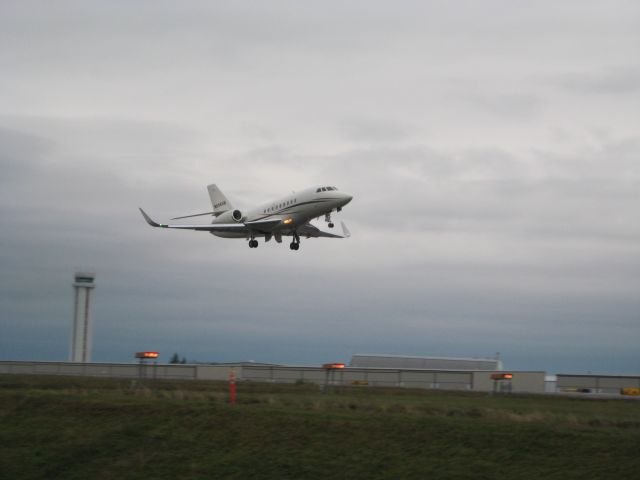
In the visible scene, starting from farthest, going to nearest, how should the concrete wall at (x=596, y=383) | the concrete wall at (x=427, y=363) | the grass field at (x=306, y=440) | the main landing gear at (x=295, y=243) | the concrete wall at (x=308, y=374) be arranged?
the concrete wall at (x=427, y=363)
the main landing gear at (x=295, y=243)
the concrete wall at (x=308, y=374)
the concrete wall at (x=596, y=383)
the grass field at (x=306, y=440)

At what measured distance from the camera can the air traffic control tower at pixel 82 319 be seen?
4264 inches

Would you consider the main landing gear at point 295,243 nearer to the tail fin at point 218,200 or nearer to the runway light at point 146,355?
the tail fin at point 218,200

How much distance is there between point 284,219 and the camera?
57.1 m

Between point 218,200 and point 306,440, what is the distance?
164 feet

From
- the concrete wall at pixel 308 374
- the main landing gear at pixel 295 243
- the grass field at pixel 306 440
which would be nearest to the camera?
the grass field at pixel 306 440

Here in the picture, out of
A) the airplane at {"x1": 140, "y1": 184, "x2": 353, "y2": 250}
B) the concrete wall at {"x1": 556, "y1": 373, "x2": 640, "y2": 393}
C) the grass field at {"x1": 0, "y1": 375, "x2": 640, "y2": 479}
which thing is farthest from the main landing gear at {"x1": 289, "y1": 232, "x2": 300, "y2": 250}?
the grass field at {"x1": 0, "y1": 375, "x2": 640, "y2": 479}

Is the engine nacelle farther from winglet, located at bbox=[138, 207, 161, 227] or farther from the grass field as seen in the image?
the grass field

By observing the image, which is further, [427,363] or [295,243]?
[427,363]

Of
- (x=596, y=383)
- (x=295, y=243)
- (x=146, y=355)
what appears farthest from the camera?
(x=295, y=243)

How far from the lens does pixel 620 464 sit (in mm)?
24312

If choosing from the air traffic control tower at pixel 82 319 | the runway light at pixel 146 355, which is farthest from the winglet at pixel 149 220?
the air traffic control tower at pixel 82 319

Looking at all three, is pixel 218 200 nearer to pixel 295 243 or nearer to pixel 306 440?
pixel 295 243

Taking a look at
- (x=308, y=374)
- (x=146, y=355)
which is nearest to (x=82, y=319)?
(x=308, y=374)

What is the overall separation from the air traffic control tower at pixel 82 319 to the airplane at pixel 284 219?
1904 inches
